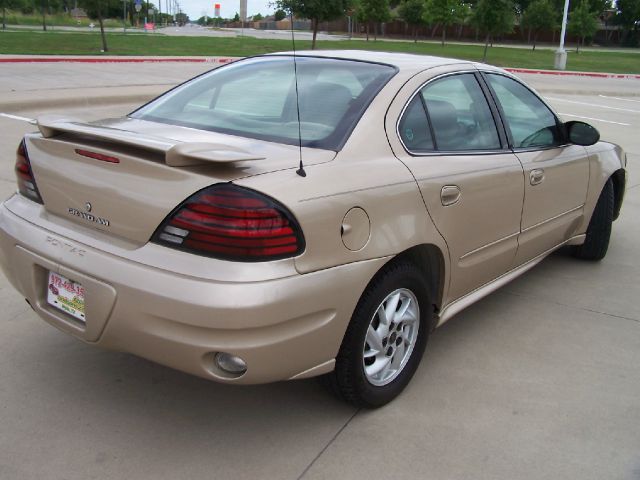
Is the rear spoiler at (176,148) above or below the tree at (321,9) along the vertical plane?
below

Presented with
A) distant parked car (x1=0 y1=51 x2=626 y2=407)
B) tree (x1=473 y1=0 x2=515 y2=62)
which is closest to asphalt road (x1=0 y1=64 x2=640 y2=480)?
distant parked car (x1=0 y1=51 x2=626 y2=407)

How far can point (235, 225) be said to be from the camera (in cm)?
227

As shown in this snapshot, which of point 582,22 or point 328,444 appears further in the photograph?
point 582,22

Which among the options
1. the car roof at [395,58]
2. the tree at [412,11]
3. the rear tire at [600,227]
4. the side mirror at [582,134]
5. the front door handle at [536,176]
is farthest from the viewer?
the tree at [412,11]

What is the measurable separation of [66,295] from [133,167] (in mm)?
597

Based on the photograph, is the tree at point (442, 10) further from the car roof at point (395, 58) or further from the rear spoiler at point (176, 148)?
the rear spoiler at point (176, 148)

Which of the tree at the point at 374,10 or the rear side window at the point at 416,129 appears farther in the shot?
the tree at the point at 374,10

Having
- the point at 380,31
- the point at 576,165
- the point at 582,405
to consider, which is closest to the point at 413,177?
the point at 582,405

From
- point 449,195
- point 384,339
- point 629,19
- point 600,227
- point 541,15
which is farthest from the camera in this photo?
point 629,19

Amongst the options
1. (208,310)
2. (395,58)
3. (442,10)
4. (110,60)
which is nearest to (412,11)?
(442,10)

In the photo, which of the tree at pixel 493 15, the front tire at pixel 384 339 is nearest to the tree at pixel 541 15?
the tree at pixel 493 15

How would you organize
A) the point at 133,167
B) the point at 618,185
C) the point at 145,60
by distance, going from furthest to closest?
1. the point at 145,60
2. the point at 618,185
3. the point at 133,167

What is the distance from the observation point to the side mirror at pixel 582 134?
408cm

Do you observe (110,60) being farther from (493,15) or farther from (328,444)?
(328,444)
